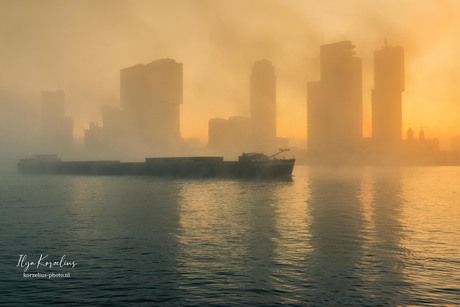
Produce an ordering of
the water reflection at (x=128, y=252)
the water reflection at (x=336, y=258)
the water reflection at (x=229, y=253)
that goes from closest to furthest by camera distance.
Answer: the water reflection at (x=336, y=258)
the water reflection at (x=229, y=253)
the water reflection at (x=128, y=252)

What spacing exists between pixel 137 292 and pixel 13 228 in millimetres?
27638

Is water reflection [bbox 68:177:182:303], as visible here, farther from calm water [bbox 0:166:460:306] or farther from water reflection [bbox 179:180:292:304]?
water reflection [bbox 179:180:292:304]

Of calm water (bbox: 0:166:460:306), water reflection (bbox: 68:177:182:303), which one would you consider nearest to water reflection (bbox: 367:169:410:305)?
calm water (bbox: 0:166:460:306)

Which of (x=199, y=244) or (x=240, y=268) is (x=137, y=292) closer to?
(x=240, y=268)

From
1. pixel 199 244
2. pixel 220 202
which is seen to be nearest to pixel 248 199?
pixel 220 202

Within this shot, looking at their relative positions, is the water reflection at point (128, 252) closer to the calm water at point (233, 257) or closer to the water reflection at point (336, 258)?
the calm water at point (233, 257)

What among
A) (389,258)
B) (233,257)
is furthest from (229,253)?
(389,258)

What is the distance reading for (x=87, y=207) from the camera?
66.1 meters
